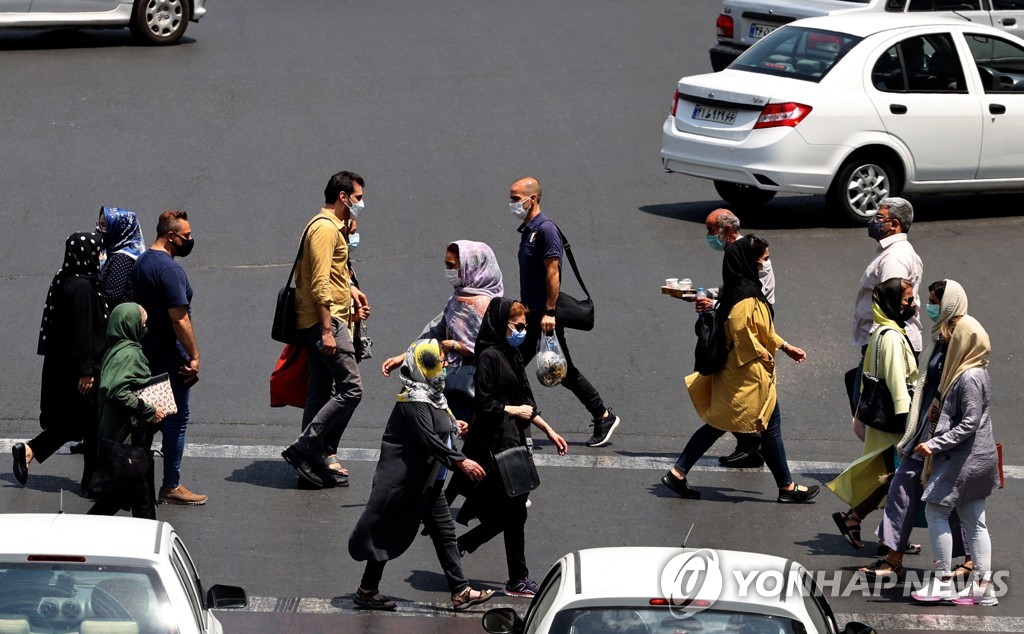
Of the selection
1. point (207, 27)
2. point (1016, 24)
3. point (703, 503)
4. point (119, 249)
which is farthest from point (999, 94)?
point (207, 27)

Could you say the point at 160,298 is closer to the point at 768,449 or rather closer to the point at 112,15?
the point at 768,449

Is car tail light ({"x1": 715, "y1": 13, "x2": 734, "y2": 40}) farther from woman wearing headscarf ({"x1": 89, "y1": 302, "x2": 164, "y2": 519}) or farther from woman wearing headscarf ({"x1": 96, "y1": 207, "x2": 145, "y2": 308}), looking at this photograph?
woman wearing headscarf ({"x1": 89, "y1": 302, "x2": 164, "y2": 519})

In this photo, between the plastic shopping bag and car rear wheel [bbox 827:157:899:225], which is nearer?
the plastic shopping bag

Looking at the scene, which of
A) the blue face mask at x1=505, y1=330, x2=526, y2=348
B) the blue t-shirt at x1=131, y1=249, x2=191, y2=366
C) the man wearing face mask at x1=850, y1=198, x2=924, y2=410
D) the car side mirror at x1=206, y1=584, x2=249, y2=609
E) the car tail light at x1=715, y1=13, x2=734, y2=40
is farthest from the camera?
the car tail light at x1=715, y1=13, x2=734, y2=40

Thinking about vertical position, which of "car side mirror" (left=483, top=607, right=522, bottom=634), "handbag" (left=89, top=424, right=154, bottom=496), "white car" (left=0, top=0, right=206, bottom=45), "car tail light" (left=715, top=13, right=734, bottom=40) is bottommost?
"handbag" (left=89, top=424, right=154, bottom=496)

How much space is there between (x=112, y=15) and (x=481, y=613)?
13583 millimetres

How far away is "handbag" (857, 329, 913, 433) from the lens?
8539 millimetres

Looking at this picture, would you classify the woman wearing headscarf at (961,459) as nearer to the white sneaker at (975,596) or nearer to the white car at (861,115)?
the white sneaker at (975,596)

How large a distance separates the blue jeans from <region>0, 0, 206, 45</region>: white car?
12.4 metres

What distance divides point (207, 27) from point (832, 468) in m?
13.9

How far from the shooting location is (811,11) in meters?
18.0

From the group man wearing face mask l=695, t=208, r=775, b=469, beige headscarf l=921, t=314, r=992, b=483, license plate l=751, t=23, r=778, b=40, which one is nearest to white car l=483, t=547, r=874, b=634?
beige headscarf l=921, t=314, r=992, b=483

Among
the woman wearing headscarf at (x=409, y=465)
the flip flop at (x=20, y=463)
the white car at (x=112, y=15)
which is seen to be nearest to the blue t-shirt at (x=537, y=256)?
the woman wearing headscarf at (x=409, y=465)

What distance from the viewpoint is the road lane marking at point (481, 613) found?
25.6 ft
